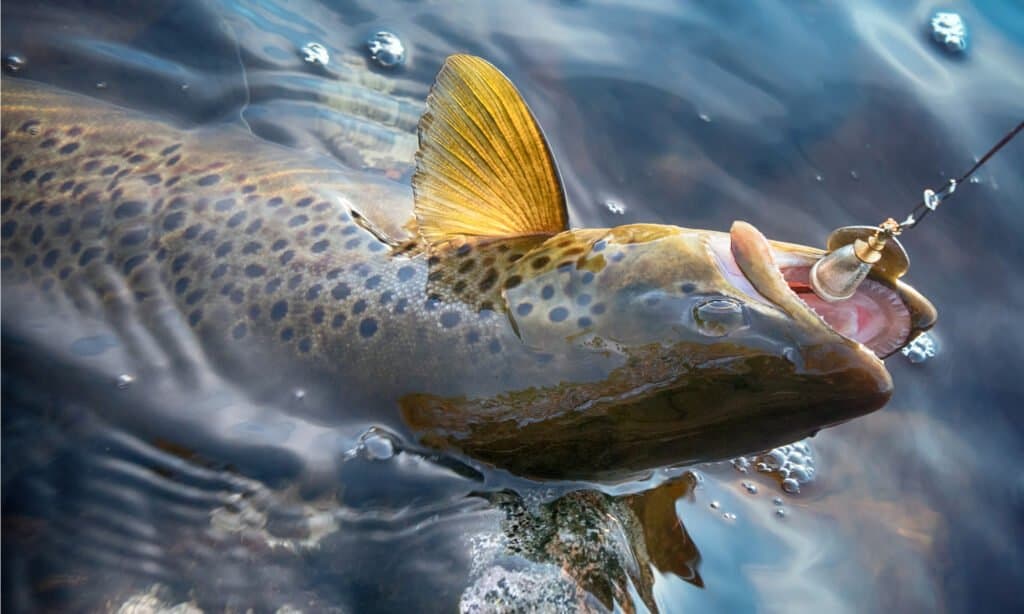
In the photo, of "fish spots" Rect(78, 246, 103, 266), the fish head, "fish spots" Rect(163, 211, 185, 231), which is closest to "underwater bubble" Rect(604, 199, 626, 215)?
the fish head

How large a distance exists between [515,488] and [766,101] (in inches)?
117

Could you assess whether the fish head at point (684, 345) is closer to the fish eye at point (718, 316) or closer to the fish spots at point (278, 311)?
the fish eye at point (718, 316)

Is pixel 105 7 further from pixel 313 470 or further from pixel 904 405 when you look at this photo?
pixel 904 405

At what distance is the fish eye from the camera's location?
2.31m

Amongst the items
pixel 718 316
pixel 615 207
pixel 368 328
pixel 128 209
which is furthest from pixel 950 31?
pixel 128 209

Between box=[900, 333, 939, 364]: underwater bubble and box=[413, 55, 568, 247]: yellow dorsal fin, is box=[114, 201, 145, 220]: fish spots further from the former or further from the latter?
box=[900, 333, 939, 364]: underwater bubble

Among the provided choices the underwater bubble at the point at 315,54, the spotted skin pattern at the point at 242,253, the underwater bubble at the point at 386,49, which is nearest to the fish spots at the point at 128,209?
the spotted skin pattern at the point at 242,253

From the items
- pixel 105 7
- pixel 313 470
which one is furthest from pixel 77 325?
pixel 105 7

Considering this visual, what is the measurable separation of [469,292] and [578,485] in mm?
780

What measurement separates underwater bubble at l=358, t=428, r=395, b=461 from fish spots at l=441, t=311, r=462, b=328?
44 cm

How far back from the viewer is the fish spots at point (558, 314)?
99.7 inches

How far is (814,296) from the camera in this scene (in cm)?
246

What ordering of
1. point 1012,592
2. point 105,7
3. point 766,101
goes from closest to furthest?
point 1012,592
point 105,7
point 766,101

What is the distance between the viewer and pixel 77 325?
3061mm
